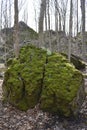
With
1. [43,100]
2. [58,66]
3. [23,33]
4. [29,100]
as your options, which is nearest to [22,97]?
[29,100]

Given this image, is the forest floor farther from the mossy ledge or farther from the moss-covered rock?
the moss-covered rock

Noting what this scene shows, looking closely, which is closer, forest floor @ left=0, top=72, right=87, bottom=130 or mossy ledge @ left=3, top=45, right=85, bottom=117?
forest floor @ left=0, top=72, right=87, bottom=130

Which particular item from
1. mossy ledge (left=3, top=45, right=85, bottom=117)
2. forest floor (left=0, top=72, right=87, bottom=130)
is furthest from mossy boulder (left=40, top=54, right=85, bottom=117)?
forest floor (left=0, top=72, right=87, bottom=130)

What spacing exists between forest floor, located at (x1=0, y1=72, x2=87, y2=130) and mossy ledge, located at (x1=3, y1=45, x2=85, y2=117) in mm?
189

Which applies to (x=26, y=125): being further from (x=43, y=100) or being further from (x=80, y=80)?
(x=80, y=80)

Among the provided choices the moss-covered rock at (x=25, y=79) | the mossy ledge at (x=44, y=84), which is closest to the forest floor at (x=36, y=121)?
the mossy ledge at (x=44, y=84)

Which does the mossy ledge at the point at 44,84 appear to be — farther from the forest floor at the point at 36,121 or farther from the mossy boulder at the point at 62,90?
the forest floor at the point at 36,121

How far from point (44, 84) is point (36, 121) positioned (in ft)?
3.78

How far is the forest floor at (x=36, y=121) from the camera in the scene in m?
6.26

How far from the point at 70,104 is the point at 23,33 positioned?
21.5 metres

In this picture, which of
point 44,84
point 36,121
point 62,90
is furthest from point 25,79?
point 36,121

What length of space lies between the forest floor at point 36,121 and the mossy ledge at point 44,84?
0.19 metres

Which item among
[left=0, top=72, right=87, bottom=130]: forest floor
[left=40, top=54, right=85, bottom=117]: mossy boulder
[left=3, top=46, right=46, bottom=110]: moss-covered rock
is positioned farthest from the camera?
[left=3, top=46, right=46, bottom=110]: moss-covered rock

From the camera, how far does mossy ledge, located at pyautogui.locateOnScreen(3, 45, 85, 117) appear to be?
663cm
